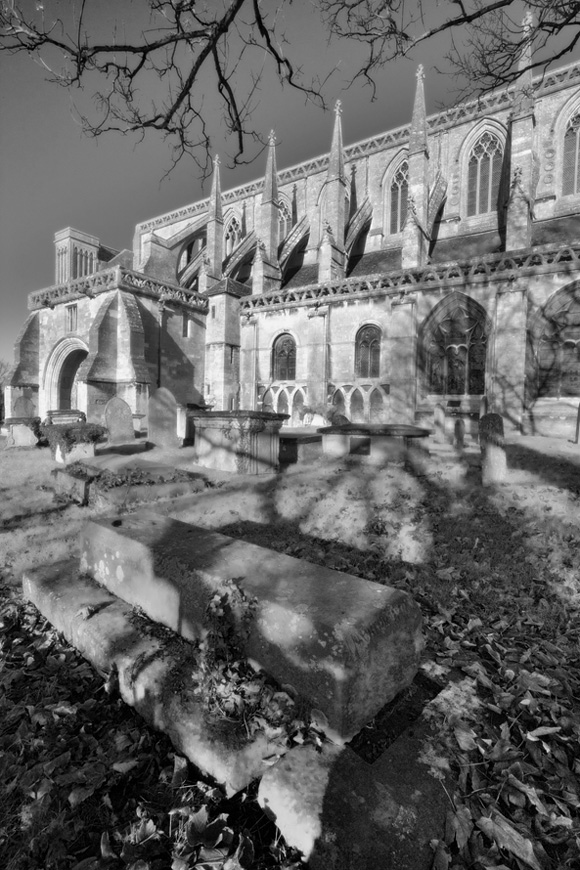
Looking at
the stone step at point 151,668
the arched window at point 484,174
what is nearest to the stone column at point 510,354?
the arched window at point 484,174

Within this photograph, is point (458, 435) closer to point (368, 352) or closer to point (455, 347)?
point (455, 347)

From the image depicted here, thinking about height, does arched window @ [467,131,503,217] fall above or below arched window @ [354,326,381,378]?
above

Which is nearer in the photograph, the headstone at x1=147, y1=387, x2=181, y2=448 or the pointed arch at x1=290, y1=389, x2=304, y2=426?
the headstone at x1=147, y1=387, x2=181, y2=448

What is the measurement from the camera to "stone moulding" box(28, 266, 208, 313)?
17.4m

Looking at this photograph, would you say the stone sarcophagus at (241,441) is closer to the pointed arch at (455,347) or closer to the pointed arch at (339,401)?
the pointed arch at (339,401)

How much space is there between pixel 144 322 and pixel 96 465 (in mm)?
12026

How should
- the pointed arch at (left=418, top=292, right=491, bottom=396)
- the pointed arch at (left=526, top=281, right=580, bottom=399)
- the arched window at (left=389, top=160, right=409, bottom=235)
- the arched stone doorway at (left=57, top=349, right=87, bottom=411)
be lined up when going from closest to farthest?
the pointed arch at (left=526, top=281, right=580, bottom=399)
the pointed arch at (left=418, top=292, right=491, bottom=396)
the arched stone doorway at (left=57, top=349, right=87, bottom=411)
the arched window at (left=389, top=160, right=409, bottom=235)

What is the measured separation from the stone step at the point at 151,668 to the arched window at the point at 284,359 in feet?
55.5

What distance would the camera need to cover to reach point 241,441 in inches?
324

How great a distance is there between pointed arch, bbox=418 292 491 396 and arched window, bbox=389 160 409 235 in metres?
7.03

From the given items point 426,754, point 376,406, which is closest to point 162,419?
point 376,406

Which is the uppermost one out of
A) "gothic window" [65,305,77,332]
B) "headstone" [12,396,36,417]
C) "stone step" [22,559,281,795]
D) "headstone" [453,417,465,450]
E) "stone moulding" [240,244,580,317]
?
"stone moulding" [240,244,580,317]

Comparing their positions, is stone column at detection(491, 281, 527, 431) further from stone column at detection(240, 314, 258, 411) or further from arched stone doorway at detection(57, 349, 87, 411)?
arched stone doorway at detection(57, 349, 87, 411)

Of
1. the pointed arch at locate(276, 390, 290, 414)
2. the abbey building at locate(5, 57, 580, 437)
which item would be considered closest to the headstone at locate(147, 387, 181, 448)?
the abbey building at locate(5, 57, 580, 437)
